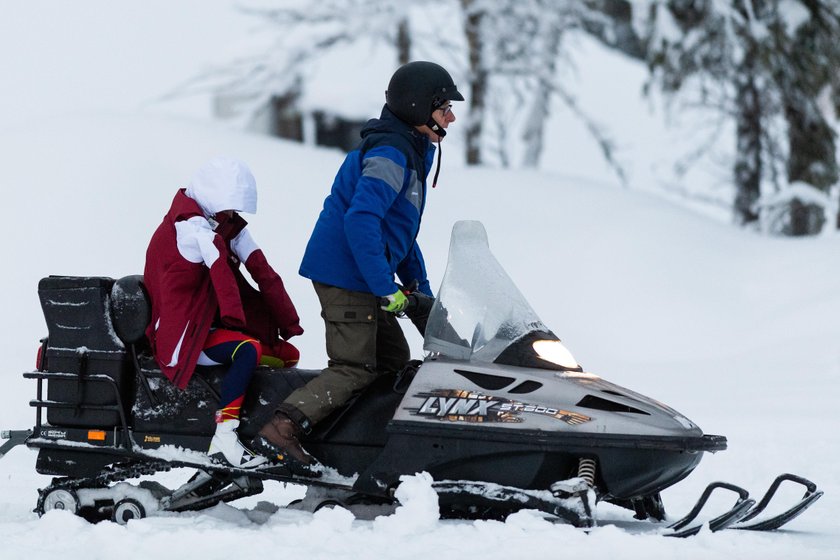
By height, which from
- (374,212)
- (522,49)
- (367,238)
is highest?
→ (522,49)

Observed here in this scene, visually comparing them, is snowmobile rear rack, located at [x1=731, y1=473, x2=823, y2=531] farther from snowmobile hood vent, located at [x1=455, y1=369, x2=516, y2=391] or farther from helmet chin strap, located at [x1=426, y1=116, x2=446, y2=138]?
helmet chin strap, located at [x1=426, y1=116, x2=446, y2=138]

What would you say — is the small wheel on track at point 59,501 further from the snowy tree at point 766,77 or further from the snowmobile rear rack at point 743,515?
the snowy tree at point 766,77

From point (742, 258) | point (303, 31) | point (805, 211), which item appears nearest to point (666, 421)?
point (742, 258)

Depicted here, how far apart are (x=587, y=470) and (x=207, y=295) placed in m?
1.68

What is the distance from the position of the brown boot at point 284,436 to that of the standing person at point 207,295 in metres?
0.12

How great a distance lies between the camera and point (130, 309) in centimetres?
508

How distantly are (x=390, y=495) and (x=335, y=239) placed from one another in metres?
1.04

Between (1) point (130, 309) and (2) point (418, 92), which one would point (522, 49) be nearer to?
(2) point (418, 92)

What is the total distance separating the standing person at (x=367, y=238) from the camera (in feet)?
15.8

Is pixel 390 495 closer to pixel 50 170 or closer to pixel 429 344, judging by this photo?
pixel 429 344

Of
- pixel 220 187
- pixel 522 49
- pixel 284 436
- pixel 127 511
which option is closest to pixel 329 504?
pixel 284 436

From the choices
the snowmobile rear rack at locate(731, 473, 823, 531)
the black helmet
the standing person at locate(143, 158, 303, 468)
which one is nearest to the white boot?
the standing person at locate(143, 158, 303, 468)

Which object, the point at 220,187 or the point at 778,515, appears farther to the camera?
the point at 220,187

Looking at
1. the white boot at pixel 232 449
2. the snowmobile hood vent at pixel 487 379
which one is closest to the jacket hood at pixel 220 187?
the white boot at pixel 232 449
